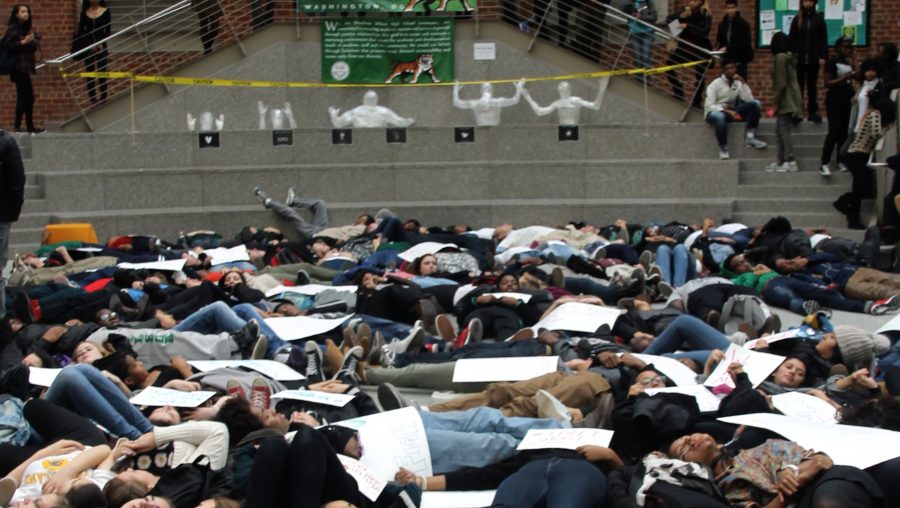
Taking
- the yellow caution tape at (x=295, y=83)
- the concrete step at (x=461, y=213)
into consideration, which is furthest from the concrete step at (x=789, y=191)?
the yellow caution tape at (x=295, y=83)

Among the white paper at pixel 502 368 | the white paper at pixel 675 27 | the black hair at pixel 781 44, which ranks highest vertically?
the white paper at pixel 675 27

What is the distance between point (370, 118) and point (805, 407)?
38.4ft

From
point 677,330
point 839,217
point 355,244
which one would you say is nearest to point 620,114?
point 839,217

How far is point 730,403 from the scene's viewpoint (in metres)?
8.48

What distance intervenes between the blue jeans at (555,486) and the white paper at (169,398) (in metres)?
2.23

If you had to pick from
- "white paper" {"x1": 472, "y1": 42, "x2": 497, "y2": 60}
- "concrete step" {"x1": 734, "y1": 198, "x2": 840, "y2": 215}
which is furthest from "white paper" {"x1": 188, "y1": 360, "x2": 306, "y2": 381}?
"white paper" {"x1": 472, "y1": 42, "x2": 497, "y2": 60}

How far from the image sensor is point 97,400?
8750mm

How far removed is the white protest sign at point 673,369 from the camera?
9633 millimetres

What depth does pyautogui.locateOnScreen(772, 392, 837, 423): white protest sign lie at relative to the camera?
8.43m

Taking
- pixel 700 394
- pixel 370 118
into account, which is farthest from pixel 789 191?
pixel 700 394

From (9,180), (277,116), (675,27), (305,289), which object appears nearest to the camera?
(9,180)

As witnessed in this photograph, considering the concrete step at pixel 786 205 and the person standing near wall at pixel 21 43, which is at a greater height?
the person standing near wall at pixel 21 43

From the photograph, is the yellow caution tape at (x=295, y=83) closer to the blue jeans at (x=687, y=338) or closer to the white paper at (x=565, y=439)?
the blue jeans at (x=687, y=338)

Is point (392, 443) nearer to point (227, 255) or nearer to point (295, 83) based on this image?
point (227, 255)
